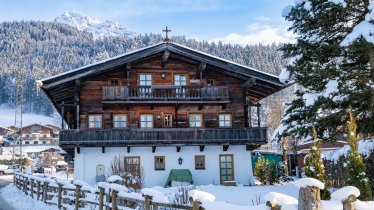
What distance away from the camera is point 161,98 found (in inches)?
1085

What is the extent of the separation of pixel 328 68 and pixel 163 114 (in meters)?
14.6

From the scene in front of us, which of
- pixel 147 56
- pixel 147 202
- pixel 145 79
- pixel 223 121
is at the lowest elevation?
pixel 147 202

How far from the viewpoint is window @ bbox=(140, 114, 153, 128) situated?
2884cm

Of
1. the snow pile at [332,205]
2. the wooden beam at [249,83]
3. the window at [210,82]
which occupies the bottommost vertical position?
the snow pile at [332,205]

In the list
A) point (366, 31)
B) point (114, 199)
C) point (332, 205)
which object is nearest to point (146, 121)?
point (366, 31)

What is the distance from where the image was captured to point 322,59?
17266 millimetres

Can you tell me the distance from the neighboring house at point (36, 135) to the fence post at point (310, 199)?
109m

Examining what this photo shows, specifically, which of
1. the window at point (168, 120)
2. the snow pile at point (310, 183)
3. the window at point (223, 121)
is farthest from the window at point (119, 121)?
the snow pile at point (310, 183)

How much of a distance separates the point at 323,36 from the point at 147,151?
14.4m

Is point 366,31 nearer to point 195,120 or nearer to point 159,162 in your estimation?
point 195,120

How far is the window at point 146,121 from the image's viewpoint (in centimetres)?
2884

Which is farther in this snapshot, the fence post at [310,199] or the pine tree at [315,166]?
the pine tree at [315,166]

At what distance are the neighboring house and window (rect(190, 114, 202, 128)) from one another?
87.1 meters

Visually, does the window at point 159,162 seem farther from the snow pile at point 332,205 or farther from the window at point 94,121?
the snow pile at point 332,205
